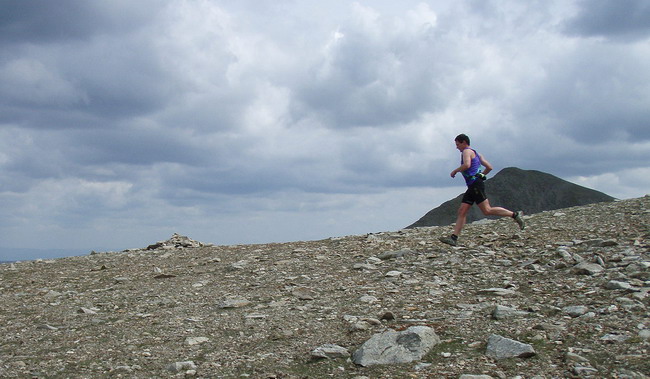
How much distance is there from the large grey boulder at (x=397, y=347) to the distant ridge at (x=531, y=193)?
89.0 feet

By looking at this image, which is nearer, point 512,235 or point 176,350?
point 176,350

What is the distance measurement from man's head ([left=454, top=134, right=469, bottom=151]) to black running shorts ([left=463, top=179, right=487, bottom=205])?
0.85 meters

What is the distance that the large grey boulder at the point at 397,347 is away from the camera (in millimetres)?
5941

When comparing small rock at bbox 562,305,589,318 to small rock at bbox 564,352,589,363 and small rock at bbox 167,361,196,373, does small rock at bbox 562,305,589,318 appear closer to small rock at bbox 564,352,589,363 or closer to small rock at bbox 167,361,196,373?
small rock at bbox 564,352,589,363

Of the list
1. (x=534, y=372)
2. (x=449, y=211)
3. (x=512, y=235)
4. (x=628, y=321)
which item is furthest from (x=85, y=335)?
(x=449, y=211)

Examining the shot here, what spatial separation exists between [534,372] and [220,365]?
11.5ft

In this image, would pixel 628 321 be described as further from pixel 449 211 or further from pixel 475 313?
pixel 449 211

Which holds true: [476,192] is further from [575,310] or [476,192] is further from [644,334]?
[644,334]

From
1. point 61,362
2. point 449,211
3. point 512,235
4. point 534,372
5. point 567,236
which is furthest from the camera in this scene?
point 449,211

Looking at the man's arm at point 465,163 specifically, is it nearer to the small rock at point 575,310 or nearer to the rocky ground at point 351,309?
the rocky ground at point 351,309

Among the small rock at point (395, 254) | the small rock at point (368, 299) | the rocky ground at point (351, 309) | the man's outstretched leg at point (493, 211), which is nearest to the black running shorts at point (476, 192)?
the man's outstretched leg at point (493, 211)

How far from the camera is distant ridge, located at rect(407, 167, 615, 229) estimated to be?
112ft

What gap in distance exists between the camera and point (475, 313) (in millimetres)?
7332

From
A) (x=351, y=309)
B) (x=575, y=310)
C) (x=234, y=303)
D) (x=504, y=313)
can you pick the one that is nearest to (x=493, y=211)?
(x=575, y=310)
